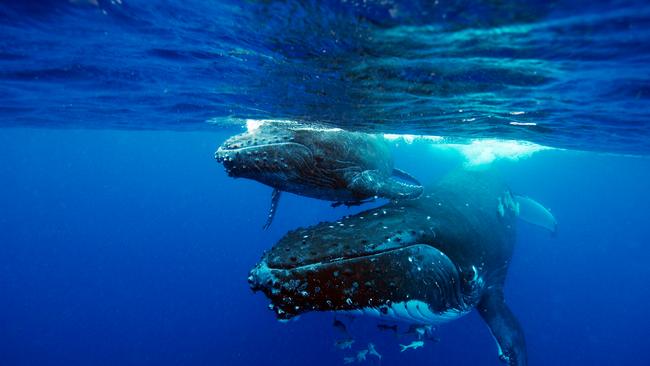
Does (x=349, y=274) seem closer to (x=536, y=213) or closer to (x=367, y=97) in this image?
(x=367, y=97)

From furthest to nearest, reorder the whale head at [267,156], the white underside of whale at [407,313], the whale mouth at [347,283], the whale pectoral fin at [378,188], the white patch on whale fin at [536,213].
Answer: the white patch on whale fin at [536,213], the whale pectoral fin at [378,188], the whale head at [267,156], the white underside of whale at [407,313], the whale mouth at [347,283]

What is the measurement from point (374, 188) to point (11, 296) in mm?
96154

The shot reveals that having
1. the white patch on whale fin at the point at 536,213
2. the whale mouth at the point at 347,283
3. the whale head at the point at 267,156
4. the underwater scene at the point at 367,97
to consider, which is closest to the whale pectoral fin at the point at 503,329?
the underwater scene at the point at 367,97

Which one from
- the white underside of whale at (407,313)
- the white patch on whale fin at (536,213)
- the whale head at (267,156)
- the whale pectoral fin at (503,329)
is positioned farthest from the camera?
the white patch on whale fin at (536,213)

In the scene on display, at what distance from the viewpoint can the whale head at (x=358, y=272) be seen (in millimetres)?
4023

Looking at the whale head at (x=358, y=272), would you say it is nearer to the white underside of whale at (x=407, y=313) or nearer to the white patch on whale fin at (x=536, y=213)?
the white underside of whale at (x=407, y=313)

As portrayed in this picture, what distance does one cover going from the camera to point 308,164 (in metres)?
6.54

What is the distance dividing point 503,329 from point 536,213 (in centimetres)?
1303

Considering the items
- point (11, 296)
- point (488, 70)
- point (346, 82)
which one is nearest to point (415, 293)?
point (488, 70)

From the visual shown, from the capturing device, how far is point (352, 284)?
4074 mm

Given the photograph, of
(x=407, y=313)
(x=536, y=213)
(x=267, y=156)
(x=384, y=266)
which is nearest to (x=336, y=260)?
(x=384, y=266)

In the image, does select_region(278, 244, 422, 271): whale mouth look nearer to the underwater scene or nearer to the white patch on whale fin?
the underwater scene

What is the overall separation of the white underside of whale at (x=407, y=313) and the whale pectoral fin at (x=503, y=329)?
3531 mm

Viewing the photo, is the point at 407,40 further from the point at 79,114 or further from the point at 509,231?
the point at 79,114
